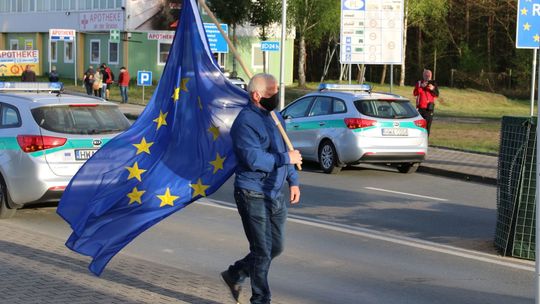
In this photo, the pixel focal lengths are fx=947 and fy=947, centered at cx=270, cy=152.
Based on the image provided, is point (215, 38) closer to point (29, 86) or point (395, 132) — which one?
point (395, 132)

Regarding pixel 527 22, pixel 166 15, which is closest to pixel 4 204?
pixel 527 22

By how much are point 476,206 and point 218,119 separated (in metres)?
7.47

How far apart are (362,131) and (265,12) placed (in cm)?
3813

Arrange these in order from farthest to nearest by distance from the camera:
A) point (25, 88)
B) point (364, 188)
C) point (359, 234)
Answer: point (364, 188) → point (25, 88) → point (359, 234)

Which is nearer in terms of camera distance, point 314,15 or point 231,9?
point 231,9

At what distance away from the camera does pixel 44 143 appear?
11445 mm

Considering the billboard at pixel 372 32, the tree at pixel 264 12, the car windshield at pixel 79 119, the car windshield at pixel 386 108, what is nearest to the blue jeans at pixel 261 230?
the car windshield at pixel 79 119

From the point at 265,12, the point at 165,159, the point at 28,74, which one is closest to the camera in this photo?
the point at 165,159

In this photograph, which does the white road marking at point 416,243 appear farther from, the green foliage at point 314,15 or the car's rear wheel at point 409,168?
the green foliage at point 314,15

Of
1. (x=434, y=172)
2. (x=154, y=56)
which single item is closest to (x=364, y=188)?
(x=434, y=172)

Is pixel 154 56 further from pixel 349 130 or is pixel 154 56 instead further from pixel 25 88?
pixel 25 88

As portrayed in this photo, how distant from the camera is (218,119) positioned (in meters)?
7.23

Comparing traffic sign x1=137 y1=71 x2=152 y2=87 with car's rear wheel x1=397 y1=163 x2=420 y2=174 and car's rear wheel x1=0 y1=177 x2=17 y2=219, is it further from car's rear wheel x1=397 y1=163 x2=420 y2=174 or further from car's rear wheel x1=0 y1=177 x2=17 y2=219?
car's rear wheel x1=0 y1=177 x2=17 y2=219

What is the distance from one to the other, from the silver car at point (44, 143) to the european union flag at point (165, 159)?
13.0 feet
